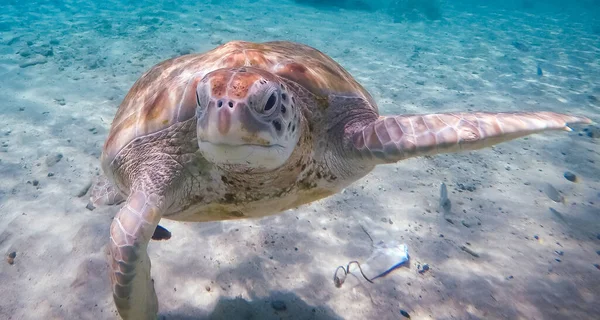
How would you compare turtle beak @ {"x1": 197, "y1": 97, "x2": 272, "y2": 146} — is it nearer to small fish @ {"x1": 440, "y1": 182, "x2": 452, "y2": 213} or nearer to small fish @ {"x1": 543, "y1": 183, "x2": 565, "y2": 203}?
small fish @ {"x1": 440, "y1": 182, "x2": 452, "y2": 213}

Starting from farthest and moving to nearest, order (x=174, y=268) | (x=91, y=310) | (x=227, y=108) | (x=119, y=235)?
1. (x=174, y=268)
2. (x=91, y=310)
3. (x=119, y=235)
4. (x=227, y=108)

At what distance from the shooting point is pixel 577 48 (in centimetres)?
1523

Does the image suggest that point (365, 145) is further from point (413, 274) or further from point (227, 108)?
point (413, 274)

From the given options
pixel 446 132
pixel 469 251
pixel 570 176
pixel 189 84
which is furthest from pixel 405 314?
pixel 570 176

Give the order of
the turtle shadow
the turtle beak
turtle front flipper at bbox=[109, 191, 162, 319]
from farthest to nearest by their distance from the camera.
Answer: the turtle shadow, turtle front flipper at bbox=[109, 191, 162, 319], the turtle beak

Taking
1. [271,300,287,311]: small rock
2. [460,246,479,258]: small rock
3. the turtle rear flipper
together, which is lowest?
the turtle rear flipper

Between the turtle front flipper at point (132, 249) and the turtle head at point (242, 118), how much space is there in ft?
2.33

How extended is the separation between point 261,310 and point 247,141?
179cm

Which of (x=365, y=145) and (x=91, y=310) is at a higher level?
(x=365, y=145)

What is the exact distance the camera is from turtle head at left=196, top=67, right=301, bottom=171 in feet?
5.24

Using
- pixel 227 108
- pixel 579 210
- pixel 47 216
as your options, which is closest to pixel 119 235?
pixel 227 108

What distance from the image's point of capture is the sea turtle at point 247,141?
5.68 ft

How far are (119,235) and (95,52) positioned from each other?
11.0 meters

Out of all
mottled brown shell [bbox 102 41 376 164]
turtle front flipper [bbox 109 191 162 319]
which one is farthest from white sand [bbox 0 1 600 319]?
mottled brown shell [bbox 102 41 376 164]
